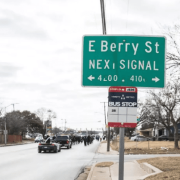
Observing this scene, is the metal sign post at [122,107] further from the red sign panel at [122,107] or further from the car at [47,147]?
the car at [47,147]

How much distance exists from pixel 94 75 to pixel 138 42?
0.89 metres

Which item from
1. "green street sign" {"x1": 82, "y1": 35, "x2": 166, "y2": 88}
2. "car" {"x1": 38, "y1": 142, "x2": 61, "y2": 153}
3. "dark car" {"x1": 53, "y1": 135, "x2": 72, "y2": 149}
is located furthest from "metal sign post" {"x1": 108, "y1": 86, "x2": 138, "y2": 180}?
"dark car" {"x1": 53, "y1": 135, "x2": 72, "y2": 149}

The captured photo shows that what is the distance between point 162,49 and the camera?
5578mm

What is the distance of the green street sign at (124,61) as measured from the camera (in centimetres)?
549

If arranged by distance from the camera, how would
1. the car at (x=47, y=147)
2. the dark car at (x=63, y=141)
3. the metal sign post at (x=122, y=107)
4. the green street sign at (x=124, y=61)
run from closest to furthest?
the metal sign post at (x=122, y=107), the green street sign at (x=124, y=61), the car at (x=47, y=147), the dark car at (x=63, y=141)

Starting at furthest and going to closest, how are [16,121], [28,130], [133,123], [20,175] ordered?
1. [28,130]
2. [16,121]
3. [20,175]
4. [133,123]

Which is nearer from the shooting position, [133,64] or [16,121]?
[133,64]

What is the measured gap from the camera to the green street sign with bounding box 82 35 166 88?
18.0 feet

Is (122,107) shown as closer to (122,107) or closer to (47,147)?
(122,107)

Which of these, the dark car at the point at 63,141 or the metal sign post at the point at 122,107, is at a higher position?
the metal sign post at the point at 122,107

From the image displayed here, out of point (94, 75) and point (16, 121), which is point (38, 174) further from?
point (16, 121)

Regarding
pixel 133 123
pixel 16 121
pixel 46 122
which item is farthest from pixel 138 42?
pixel 46 122

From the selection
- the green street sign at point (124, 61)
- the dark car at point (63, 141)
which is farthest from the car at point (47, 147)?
the green street sign at point (124, 61)

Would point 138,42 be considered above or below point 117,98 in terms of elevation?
above
